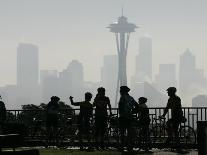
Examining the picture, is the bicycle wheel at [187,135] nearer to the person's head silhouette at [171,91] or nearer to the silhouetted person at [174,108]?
the silhouetted person at [174,108]

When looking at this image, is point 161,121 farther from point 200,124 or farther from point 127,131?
point 200,124

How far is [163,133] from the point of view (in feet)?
68.9

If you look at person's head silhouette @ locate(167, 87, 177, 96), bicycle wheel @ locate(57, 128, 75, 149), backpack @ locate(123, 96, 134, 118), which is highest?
person's head silhouette @ locate(167, 87, 177, 96)

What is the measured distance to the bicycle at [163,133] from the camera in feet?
63.0

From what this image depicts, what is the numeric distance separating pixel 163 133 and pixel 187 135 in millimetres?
1690

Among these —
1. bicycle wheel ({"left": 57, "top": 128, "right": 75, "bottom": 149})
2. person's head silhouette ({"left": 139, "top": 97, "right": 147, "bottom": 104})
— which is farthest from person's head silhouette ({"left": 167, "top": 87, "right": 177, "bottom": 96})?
bicycle wheel ({"left": 57, "top": 128, "right": 75, "bottom": 149})

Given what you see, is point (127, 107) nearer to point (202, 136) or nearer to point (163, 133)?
point (163, 133)

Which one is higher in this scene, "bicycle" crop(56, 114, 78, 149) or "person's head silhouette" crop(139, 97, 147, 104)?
"person's head silhouette" crop(139, 97, 147, 104)

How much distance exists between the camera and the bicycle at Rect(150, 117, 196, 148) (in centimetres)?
1919

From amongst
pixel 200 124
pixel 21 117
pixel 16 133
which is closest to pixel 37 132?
pixel 21 117

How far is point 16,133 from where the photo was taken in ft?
36.7

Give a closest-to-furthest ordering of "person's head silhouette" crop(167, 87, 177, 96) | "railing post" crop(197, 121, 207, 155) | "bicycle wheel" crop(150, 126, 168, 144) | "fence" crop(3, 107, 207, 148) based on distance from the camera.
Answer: "railing post" crop(197, 121, 207, 155) < "person's head silhouette" crop(167, 87, 177, 96) < "fence" crop(3, 107, 207, 148) < "bicycle wheel" crop(150, 126, 168, 144)

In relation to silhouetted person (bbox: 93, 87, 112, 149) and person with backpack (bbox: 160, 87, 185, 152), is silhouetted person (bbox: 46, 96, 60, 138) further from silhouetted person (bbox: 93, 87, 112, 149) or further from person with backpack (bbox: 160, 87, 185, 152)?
person with backpack (bbox: 160, 87, 185, 152)

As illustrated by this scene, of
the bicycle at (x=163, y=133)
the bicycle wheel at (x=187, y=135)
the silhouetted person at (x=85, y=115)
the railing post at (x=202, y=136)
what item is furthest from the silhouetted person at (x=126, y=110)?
the railing post at (x=202, y=136)
